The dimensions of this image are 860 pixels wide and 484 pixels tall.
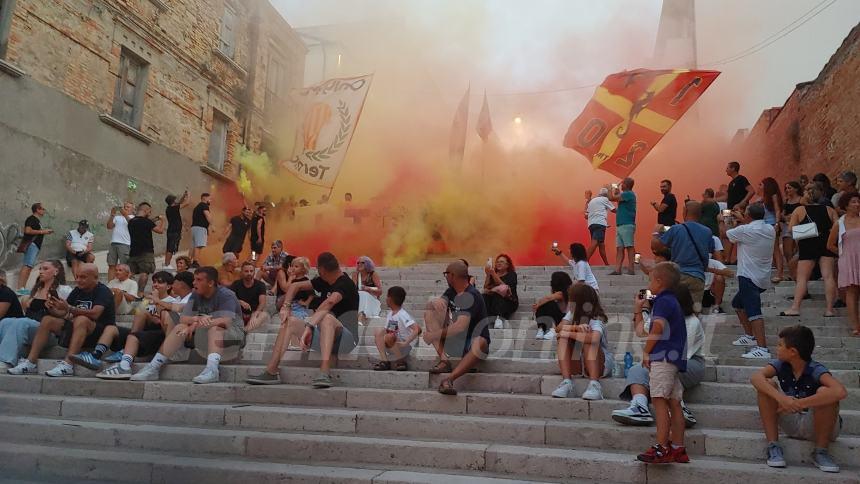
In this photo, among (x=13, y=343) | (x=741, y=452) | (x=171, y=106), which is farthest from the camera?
(x=171, y=106)

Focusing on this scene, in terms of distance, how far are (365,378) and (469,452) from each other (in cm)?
154

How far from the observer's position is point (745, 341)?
561 centimetres

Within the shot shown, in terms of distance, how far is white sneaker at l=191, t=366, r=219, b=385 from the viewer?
543 cm

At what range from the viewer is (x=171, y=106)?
1529 centimetres

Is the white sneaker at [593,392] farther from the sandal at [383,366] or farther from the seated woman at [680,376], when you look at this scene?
the sandal at [383,366]

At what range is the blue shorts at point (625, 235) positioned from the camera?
862 centimetres

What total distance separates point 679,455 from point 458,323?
209 cm

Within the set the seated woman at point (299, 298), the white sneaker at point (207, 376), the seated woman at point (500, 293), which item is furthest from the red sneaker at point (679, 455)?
the white sneaker at point (207, 376)

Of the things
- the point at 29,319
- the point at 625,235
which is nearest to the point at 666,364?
the point at 625,235

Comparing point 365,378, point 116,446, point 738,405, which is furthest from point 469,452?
point 116,446

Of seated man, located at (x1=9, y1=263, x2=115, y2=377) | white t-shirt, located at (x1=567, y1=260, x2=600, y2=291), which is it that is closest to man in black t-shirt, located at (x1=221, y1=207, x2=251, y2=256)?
seated man, located at (x1=9, y1=263, x2=115, y2=377)

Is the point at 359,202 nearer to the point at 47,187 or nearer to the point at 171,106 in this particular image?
the point at 171,106

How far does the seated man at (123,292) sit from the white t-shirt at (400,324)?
4.16 meters

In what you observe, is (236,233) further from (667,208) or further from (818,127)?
(818,127)
